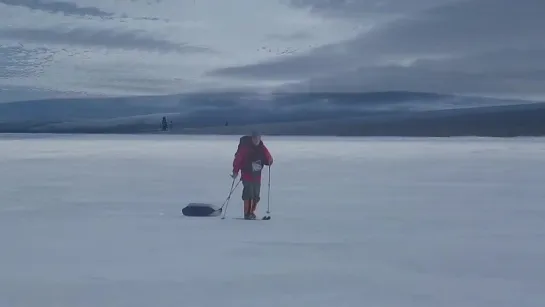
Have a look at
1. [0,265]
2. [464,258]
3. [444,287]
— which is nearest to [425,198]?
[464,258]

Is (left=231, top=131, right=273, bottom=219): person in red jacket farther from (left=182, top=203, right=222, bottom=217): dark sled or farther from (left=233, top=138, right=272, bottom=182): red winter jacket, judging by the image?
(left=182, top=203, right=222, bottom=217): dark sled

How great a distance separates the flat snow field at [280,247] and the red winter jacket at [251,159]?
1.91 ft

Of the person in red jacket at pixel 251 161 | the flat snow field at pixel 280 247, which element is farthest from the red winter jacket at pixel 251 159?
the flat snow field at pixel 280 247

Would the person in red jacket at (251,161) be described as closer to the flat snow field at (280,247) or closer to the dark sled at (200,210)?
the flat snow field at (280,247)

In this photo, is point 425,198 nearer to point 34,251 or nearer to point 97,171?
point 34,251

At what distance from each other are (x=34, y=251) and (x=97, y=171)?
33.3 feet

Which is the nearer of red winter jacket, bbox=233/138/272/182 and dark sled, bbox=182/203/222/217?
red winter jacket, bbox=233/138/272/182

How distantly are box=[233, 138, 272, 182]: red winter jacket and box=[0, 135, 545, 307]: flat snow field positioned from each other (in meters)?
0.58

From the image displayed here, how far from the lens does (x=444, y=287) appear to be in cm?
521

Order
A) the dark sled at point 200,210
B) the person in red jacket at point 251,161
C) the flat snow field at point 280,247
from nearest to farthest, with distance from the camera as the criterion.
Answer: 1. the flat snow field at point 280,247
2. the person in red jacket at point 251,161
3. the dark sled at point 200,210

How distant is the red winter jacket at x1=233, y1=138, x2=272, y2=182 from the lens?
844 centimetres

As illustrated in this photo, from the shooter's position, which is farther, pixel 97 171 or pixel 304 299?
pixel 97 171

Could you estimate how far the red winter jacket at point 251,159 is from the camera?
8438 mm

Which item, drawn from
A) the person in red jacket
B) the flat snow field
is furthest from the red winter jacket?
the flat snow field
